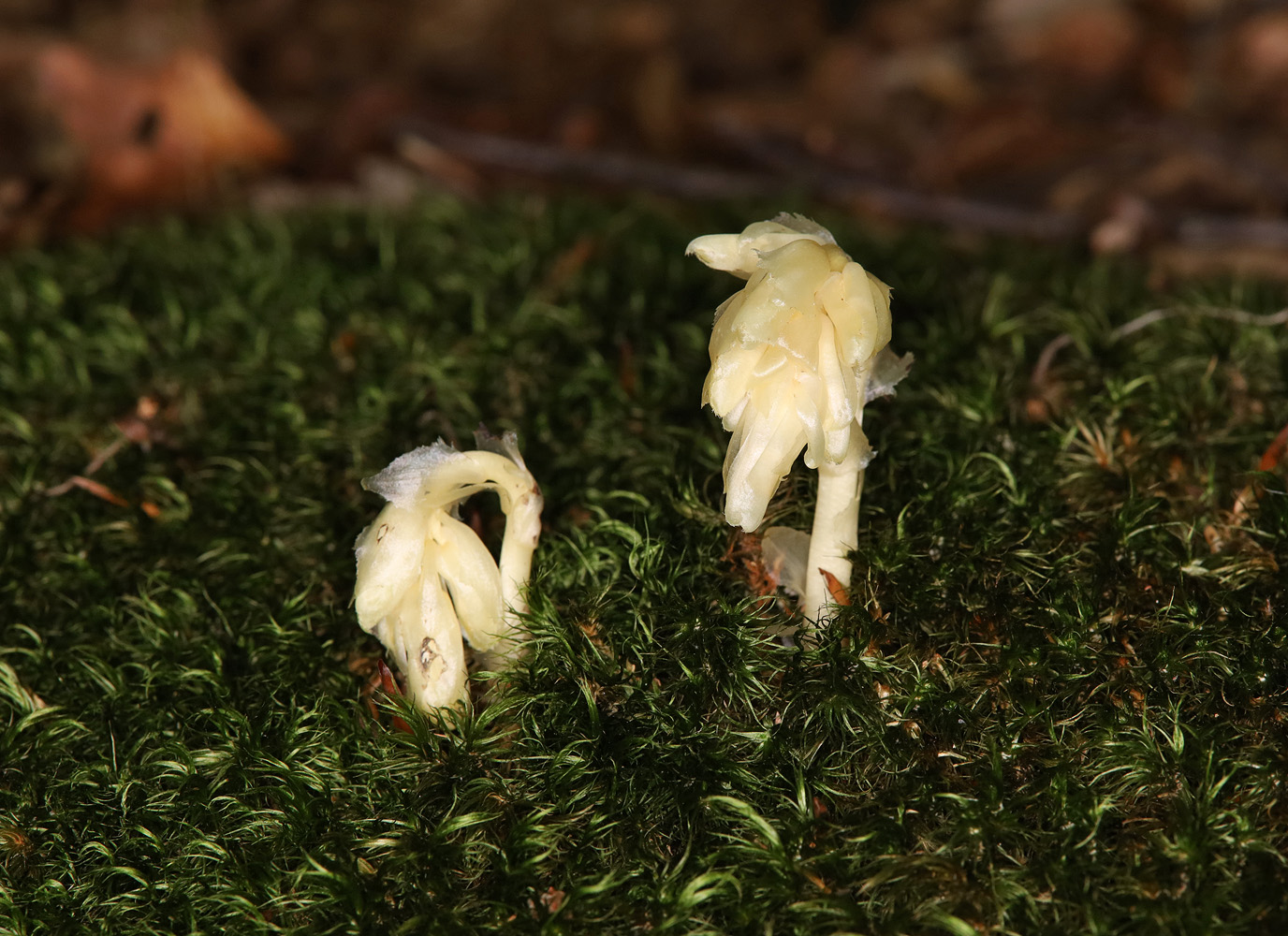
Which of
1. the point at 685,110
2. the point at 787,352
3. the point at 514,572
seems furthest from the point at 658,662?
the point at 685,110

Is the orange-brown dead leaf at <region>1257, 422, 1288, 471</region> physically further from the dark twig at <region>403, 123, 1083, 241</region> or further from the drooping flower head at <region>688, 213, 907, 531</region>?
the dark twig at <region>403, 123, 1083, 241</region>

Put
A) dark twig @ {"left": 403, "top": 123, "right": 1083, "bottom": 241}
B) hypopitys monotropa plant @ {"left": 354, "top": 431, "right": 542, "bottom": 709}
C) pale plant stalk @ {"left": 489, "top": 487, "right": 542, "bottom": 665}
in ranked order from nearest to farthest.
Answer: hypopitys monotropa plant @ {"left": 354, "top": 431, "right": 542, "bottom": 709} < pale plant stalk @ {"left": 489, "top": 487, "right": 542, "bottom": 665} < dark twig @ {"left": 403, "top": 123, "right": 1083, "bottom": 241}

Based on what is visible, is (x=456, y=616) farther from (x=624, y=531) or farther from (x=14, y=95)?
(x=14, y=95)

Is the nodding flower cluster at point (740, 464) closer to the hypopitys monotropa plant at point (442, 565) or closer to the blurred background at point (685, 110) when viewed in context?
the hypopitys monotropa plant at point (442, 565)

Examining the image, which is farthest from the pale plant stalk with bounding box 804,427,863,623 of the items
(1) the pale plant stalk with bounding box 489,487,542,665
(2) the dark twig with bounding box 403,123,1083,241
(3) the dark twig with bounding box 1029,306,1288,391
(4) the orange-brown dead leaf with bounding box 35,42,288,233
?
(4) the orange-brown dead leaf with bounding box 35,42,288,233

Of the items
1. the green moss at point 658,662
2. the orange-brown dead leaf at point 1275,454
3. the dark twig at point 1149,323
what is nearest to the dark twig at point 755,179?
the green moss at point 658,662

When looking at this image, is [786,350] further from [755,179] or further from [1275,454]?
[755,179]
